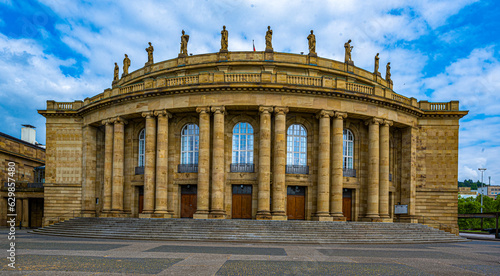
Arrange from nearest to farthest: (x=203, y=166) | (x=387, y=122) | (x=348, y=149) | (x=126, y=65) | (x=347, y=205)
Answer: (x=203, y=166) → (x=387, y=122) → (x=347, y=205) → (x=348, y=149) → (x=126, y=65)

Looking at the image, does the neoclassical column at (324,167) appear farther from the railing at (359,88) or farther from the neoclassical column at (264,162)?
the neoclassical column at (264,162)

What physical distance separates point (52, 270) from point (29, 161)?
50.6m

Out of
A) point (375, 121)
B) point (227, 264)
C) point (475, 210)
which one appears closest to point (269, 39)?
point (375, 121)

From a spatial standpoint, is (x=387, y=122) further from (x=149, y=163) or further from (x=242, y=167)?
(x=149, y=163)

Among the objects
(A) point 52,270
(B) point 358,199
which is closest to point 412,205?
(B) point 358,199

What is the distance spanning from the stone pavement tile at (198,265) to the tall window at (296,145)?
1904 centimetres

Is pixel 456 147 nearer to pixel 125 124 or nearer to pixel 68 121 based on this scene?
pixel 125 124

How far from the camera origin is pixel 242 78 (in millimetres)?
33156

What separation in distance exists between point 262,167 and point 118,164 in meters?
13.8

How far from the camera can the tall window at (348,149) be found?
3662 centimetres

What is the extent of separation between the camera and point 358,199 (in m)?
36.2

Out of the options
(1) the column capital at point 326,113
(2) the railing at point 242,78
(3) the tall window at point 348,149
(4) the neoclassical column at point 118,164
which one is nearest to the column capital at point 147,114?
(4) the neoclassical column at point 118,164

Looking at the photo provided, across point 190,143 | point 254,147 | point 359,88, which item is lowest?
point 254,147

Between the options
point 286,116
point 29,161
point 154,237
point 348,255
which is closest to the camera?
point 348,255
